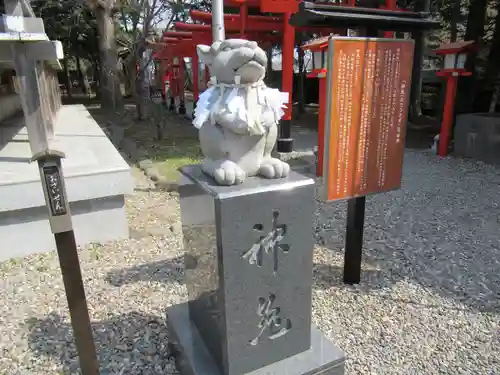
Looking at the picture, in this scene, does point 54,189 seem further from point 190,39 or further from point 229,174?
point 190,39

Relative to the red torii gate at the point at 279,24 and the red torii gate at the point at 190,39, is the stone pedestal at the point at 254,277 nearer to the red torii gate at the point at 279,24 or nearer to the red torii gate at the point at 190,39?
the red torii gate at the point at 279,24

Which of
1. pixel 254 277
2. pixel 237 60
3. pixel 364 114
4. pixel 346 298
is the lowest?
pixel 346 298

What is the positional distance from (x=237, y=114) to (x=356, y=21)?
137cm

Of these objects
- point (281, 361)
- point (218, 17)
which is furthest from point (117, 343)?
point (218, 17)

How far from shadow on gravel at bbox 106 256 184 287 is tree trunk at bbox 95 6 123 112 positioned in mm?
8833

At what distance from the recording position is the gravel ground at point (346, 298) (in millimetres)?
2666

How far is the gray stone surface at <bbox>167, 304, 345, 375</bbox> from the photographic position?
2172mm

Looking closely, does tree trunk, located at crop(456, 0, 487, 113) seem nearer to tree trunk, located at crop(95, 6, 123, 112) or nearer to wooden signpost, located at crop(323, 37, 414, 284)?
wooden signpost, located at crop(323, 37, 414, 284)

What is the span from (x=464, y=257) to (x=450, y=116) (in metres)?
4.74

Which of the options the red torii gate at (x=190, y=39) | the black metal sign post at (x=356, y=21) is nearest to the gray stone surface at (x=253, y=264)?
the black metal sign post at (x=356, y=21)

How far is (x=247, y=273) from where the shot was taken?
201cm

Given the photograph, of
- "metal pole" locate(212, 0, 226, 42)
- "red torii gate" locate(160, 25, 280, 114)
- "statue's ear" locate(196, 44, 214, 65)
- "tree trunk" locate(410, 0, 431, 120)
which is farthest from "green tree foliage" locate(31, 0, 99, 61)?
"statue's ear" locate(196, 44, 214, 65)

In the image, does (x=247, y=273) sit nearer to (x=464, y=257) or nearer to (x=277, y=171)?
(x=277, y=171)

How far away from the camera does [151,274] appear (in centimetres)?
369
